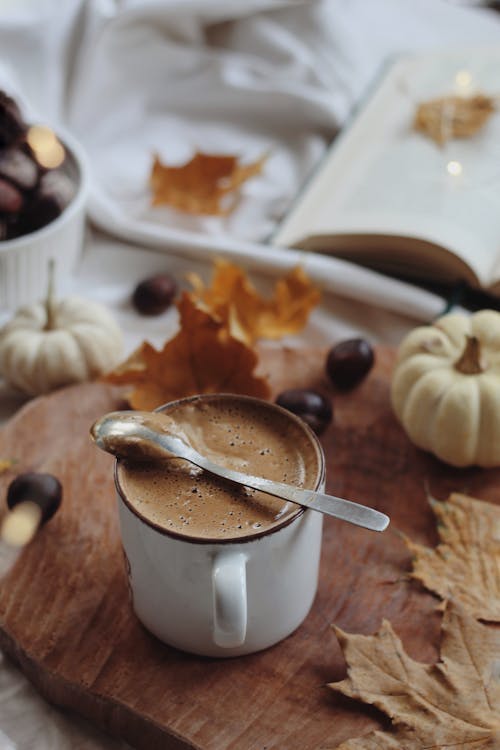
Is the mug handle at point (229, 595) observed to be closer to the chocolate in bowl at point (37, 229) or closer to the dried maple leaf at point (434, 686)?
the dried maple leaf at point (434, 686)

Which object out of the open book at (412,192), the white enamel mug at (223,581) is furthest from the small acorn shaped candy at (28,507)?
the open book at (412,192)

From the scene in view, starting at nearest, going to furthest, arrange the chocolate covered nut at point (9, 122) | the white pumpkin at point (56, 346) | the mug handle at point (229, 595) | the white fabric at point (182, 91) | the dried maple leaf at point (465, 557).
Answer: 1. the mug handle at point (229, 595)
2. the dried maple leaf at point (465, 557)
3. the white pumpkin at point (56, 346)
4. the chocolate covered nut at point (9, 122)
5. the white fabric at point (182, 91)

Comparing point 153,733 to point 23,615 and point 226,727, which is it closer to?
point 226,727

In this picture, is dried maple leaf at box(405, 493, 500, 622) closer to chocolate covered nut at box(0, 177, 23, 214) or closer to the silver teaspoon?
the silver teaspoon

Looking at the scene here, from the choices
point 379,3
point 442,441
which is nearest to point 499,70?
point 379,3

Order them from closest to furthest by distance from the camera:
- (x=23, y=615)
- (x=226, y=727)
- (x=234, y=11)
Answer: (x=226, y=727) < (x=23, y=615) < (x=234, y=11)

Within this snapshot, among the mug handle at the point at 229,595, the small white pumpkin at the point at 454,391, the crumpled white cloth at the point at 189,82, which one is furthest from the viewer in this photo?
the crumpled white cloth at the point at 189,82
